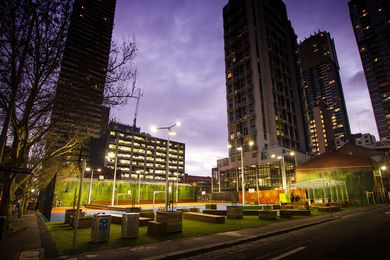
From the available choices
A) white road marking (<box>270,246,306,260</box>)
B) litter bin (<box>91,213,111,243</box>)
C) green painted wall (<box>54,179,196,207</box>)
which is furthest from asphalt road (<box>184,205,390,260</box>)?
green painted wall (<box>54,179,196,207</box>)

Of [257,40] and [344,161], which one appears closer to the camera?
[344,161]

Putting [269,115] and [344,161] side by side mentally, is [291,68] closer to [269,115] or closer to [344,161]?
[269,115]

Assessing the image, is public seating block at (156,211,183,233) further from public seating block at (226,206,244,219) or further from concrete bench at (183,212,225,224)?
public seating block at (226,206,244,219)

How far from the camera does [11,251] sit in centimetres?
820

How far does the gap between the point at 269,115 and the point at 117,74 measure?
6909 centimetres

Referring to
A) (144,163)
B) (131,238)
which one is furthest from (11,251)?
(144,163)

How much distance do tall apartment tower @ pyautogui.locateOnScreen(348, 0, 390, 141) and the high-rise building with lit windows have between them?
127m

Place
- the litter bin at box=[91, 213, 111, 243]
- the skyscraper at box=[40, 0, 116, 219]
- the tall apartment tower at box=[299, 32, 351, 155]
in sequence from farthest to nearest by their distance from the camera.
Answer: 1. the tall apartment tower at box=[299, 32, 351, 155]
2. the skyscraper at box=[40, 0, 116, 219]
3. the litter bin at box=[91, 213, 111, 243]

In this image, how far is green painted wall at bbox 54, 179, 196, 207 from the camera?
1463 inches

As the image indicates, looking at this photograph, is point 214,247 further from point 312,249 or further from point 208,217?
point 208,217

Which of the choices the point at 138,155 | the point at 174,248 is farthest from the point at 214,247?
the point at 138,155

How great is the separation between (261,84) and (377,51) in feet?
362

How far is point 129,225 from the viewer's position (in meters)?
10.1

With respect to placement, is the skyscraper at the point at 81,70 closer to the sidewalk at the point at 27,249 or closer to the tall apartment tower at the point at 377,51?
the sidewalk at the point at 27,249
